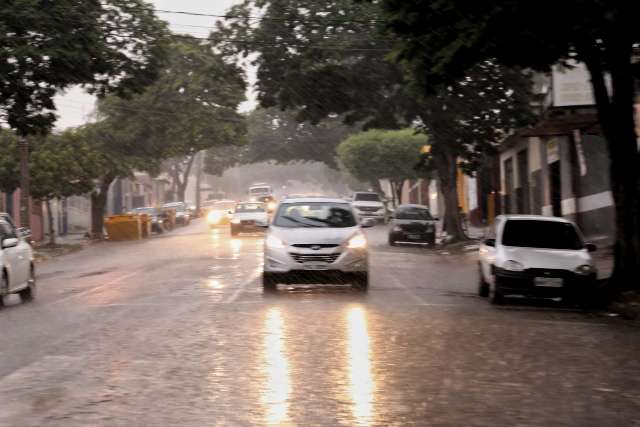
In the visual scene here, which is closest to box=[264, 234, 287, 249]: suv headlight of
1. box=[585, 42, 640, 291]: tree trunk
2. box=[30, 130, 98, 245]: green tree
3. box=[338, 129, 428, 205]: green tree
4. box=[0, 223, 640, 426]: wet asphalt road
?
box=[0, 223, 640, 426]: wet asphalt road

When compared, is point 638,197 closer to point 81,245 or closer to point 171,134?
point 81,245

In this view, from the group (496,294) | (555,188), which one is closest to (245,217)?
(555,188)

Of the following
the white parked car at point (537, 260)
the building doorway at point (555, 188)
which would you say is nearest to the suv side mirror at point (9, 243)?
the white parked car at point (537, 260)

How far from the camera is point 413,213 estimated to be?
3900 centimetres

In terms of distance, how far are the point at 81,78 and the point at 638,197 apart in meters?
14.5

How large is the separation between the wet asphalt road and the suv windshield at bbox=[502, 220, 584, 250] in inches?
40.2

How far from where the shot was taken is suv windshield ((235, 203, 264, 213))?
45.2 metres

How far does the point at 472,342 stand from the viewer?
11562 mm

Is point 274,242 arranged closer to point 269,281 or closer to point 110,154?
point 269,281

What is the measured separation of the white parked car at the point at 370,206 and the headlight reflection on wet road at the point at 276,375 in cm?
4714

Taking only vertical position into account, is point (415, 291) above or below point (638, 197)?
below

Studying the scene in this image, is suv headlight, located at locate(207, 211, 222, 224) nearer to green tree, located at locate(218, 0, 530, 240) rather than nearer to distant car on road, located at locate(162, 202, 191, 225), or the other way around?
distant car on road, located at locate(162, 202, 191, 225)

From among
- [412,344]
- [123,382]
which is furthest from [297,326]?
[123,382]

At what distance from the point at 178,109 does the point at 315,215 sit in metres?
36.3
